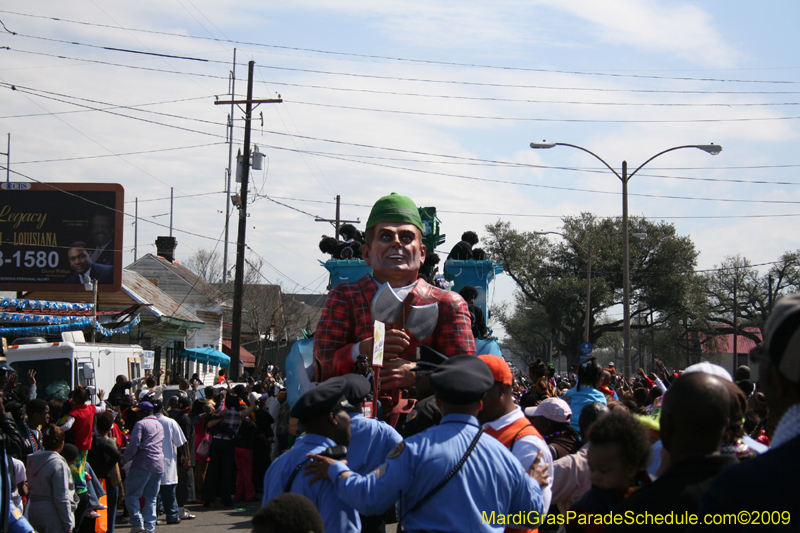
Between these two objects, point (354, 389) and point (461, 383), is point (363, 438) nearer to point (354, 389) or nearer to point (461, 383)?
point (354, 389)

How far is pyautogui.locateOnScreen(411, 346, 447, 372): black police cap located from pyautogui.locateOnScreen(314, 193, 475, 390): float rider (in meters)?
0.07

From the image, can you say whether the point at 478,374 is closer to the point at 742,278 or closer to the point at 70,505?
the point at 70,505

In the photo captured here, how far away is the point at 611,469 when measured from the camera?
114 inches

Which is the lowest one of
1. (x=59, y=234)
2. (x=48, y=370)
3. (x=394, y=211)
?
(x=48, y=370)

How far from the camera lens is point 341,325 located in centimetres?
642

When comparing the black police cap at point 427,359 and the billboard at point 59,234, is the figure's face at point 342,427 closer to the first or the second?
the black police cap at point 427,359

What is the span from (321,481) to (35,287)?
A: 1039 inches

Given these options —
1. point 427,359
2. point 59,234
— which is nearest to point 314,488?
point 427,359

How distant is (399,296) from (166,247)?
42184mm

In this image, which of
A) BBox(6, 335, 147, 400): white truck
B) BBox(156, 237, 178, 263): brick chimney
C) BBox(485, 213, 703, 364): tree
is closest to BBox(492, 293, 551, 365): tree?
BBox(485, 213, 703, 364): tree

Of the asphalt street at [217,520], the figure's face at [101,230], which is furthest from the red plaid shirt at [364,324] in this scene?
the figure's face at [101,230]

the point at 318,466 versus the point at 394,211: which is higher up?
the point at 394,211

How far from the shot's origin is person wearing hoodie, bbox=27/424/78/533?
6.90 meters

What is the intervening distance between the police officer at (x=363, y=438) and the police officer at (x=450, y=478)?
26.2 inches
